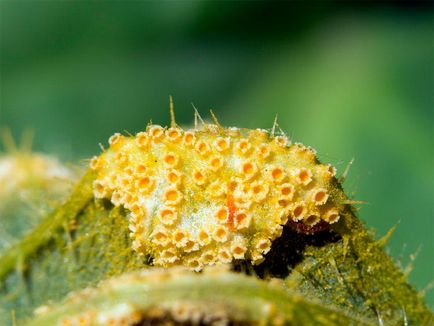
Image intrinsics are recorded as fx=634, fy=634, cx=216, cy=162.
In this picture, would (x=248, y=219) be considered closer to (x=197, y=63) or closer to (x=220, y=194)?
(x=220, y=194)

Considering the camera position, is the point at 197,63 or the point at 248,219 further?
the point at 197,63

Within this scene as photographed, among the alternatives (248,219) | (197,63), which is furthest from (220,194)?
(197,63)

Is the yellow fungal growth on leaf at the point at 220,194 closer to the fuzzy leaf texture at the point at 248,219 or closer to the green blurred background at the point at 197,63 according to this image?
the fuzzy leaf texture at the point at 248,219

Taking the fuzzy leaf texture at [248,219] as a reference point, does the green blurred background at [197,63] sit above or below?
above

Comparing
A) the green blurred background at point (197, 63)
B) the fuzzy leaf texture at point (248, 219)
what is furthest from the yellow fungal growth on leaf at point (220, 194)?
the green blurred background at point (197, 63)

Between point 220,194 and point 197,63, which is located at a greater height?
point 197,63

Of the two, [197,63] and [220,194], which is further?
[197,63]
